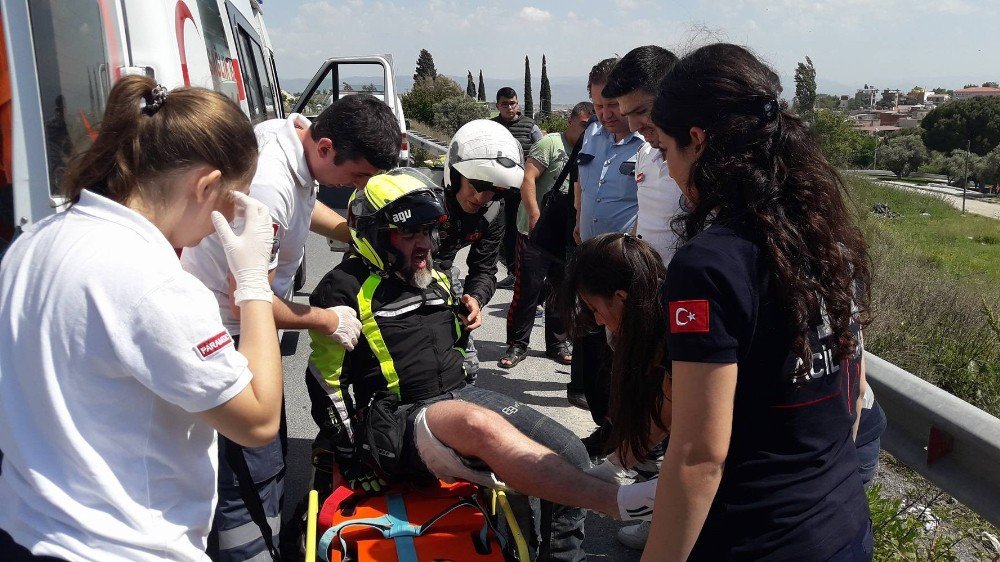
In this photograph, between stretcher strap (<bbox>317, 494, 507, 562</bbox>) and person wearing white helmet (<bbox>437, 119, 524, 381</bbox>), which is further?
person wearing white helmet (<bbox>437, 119, 524, 381</bbox>)

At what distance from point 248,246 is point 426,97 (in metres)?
32.4

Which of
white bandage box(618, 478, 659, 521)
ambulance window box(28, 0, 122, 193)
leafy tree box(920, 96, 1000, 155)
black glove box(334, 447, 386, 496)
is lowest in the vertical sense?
leafy tree box(920, 96, 1000, 155)

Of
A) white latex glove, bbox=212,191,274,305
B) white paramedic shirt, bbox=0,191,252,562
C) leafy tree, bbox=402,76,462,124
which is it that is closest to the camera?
white paramedic shirt, bbox=0,191,252,562

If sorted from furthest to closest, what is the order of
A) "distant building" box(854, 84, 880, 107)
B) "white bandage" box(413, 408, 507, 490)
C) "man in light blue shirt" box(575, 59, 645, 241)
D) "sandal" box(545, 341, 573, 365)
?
"distant building" box(854, 84, 880, 107) → "sandal" box(545, 341, 573, 365) → "man in light blue shirt" box(575, 59, 645, 241) → "white bandage" box(413, 408, 507, 490)

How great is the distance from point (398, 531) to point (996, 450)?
6.25ft

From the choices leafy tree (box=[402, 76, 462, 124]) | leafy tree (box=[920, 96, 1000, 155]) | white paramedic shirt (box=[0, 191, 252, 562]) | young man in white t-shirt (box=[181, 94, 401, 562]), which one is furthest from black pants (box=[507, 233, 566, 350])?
leafy tree (box=[920, 96, 1000, 155])

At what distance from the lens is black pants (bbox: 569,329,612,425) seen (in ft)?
11.6

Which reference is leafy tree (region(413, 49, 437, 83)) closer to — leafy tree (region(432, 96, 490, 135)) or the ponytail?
leafy tree (region(432, 96, 490, 135))

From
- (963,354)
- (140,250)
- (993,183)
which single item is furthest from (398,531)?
(993,183)

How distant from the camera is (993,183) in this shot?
73.4 m

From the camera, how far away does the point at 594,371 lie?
4.02 m

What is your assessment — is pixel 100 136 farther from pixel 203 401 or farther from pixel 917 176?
pixel 917 176

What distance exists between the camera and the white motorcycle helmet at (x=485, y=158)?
3.79m

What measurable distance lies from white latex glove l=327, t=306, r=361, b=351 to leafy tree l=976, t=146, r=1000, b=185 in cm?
8190
